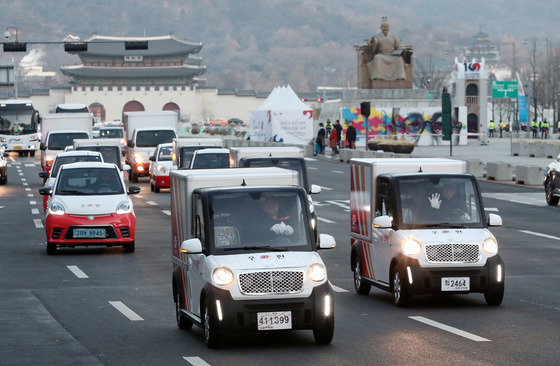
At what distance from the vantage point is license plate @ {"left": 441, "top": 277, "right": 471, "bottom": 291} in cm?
1401

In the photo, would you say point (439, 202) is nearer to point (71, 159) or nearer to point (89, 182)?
point (89, 182)

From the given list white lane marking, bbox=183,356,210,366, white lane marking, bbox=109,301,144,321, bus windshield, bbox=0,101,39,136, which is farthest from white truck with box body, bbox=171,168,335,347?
bus windshield, bbox=0,101,39,136

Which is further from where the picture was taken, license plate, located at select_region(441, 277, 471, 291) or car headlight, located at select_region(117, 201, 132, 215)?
car headlight, located at select_region(117, 201, 132, 215)

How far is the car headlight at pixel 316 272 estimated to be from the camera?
1107 centimetres

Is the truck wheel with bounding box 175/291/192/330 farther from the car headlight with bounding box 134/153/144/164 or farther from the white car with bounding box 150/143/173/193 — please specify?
the car headlight with bounding box 134/153/144/164

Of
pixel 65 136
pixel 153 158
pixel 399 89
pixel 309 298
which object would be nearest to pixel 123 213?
→ pixel 309 298

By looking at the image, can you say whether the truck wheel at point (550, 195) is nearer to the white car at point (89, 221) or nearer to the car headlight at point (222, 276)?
the white car at point (89, 221)

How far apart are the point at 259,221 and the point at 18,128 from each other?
214 ft

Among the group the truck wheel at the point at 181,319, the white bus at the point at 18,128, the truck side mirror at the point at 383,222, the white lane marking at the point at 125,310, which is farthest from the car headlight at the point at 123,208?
the white bus at the point at 18,128

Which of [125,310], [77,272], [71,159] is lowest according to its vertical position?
[77,272]

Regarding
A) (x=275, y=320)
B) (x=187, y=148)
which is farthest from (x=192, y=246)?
(x=187, y=148)

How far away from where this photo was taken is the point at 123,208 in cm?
2152

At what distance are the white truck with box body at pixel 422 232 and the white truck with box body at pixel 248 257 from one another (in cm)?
253

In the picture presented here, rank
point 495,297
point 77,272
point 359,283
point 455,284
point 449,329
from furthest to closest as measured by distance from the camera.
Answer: point 77,272 < point 359,283 < point 495,297 < point 455,284 < point 449,329
